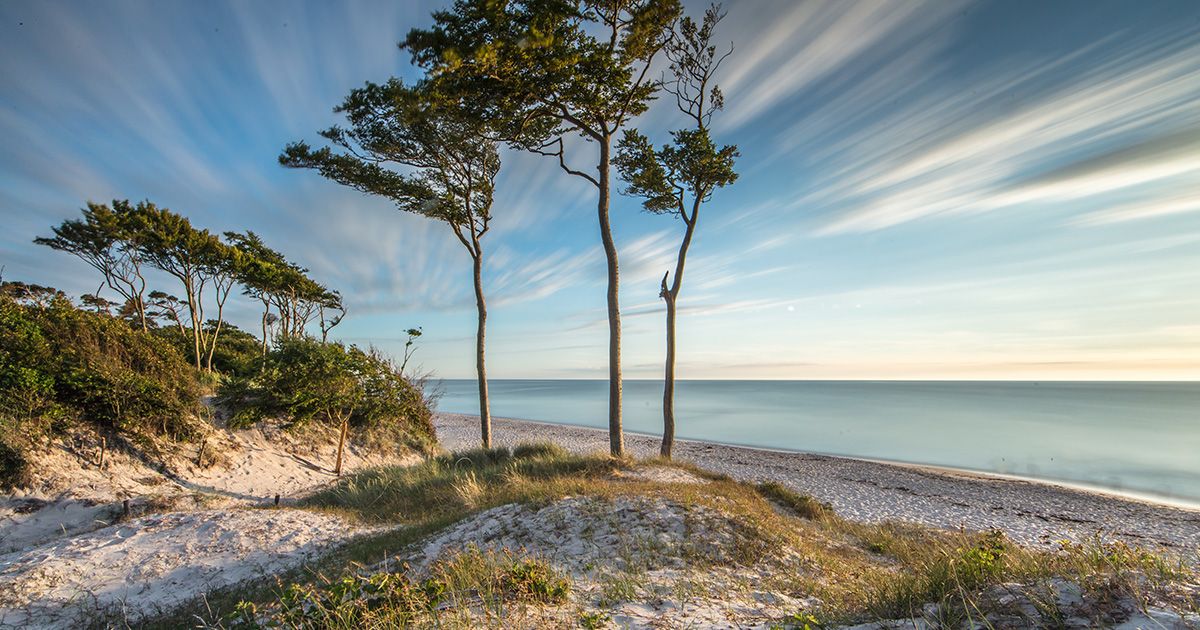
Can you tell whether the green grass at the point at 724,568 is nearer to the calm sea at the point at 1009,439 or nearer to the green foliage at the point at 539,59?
the green foliage at the point at 539,59

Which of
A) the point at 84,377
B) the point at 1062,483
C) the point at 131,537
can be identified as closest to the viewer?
the point at 131,537

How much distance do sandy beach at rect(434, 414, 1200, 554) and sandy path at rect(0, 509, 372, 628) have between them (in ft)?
46.5

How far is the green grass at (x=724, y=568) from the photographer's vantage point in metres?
3.16

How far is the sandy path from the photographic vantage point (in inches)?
205

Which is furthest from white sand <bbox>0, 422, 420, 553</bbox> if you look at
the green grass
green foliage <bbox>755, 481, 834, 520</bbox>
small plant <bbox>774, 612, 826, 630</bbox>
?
green foliage <bbox>755, 481, 834, 520</bbox>

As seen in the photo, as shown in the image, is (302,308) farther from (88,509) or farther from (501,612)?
(501,612)

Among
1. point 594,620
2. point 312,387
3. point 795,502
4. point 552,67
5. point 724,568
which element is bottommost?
point 795,502

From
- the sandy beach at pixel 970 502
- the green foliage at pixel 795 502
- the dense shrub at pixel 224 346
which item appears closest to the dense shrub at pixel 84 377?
the dense shrub at pixel 224 346

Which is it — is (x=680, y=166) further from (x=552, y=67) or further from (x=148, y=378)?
(x=148, y=378)

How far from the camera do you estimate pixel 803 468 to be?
2323cm

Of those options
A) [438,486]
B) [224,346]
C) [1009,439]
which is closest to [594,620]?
[438,486]

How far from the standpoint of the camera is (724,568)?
5238 mm

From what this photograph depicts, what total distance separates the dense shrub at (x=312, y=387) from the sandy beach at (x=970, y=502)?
52.3 ft

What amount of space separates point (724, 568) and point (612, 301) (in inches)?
338
